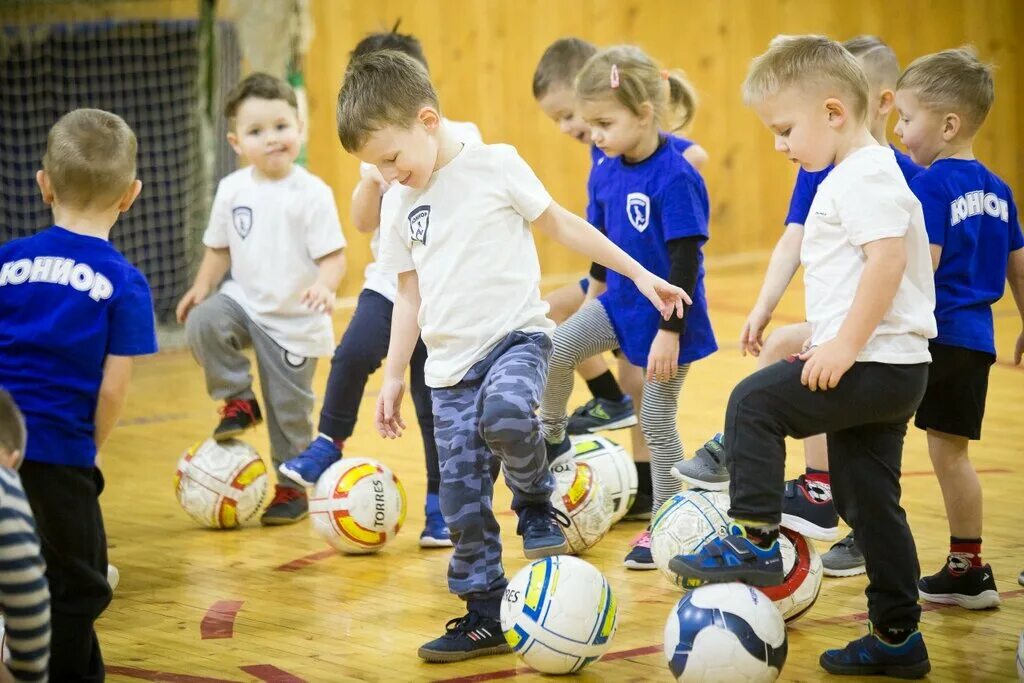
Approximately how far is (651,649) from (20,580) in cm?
146

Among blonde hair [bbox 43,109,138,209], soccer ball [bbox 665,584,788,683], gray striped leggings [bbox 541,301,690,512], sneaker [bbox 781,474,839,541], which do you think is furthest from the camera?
gray striped leggings [bbox 541,301,690,512]

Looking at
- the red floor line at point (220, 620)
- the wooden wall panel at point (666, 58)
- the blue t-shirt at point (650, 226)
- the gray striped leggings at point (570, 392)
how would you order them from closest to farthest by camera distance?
the red floor line at point (220, 620) → the blue t-shirt at point (650, 226) → the gray striped leggings at point (570, 392) → the wooden wall panel at point (666, 58)

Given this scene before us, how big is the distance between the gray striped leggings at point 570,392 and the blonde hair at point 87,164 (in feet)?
4.88

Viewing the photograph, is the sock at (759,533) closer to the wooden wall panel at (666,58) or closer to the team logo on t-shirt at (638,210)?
the team logo on t-shirt at (638,210)

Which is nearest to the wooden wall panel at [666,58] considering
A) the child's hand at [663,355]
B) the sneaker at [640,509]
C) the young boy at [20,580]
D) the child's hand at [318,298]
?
the child's hand at [318,298]

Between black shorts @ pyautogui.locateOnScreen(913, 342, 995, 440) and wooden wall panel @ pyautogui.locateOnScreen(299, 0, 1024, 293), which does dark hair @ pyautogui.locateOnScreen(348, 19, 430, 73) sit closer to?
black shorts @ pyautogui.locateOnScreen(913, 342, 995, 440)

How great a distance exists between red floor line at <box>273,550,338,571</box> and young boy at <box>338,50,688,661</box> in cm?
97

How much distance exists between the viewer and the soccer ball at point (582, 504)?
3.86 metres

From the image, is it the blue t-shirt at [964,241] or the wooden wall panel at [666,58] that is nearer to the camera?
the blue t-shirt at [964,241]

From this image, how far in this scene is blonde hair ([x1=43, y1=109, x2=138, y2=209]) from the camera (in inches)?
115

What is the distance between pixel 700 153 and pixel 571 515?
161cm

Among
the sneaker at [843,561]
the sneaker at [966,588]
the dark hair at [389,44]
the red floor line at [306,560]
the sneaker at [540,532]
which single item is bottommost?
the red floor line at [306,560]

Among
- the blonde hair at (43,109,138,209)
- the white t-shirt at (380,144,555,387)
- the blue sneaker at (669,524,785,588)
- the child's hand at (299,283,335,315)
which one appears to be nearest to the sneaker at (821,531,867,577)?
the blue sneaker at (669,524,785,588)

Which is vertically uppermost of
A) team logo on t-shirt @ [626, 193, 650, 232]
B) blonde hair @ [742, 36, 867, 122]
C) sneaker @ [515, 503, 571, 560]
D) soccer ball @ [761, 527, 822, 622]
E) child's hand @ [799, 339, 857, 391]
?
blonde hair @ [742, 36, 867, 122]
